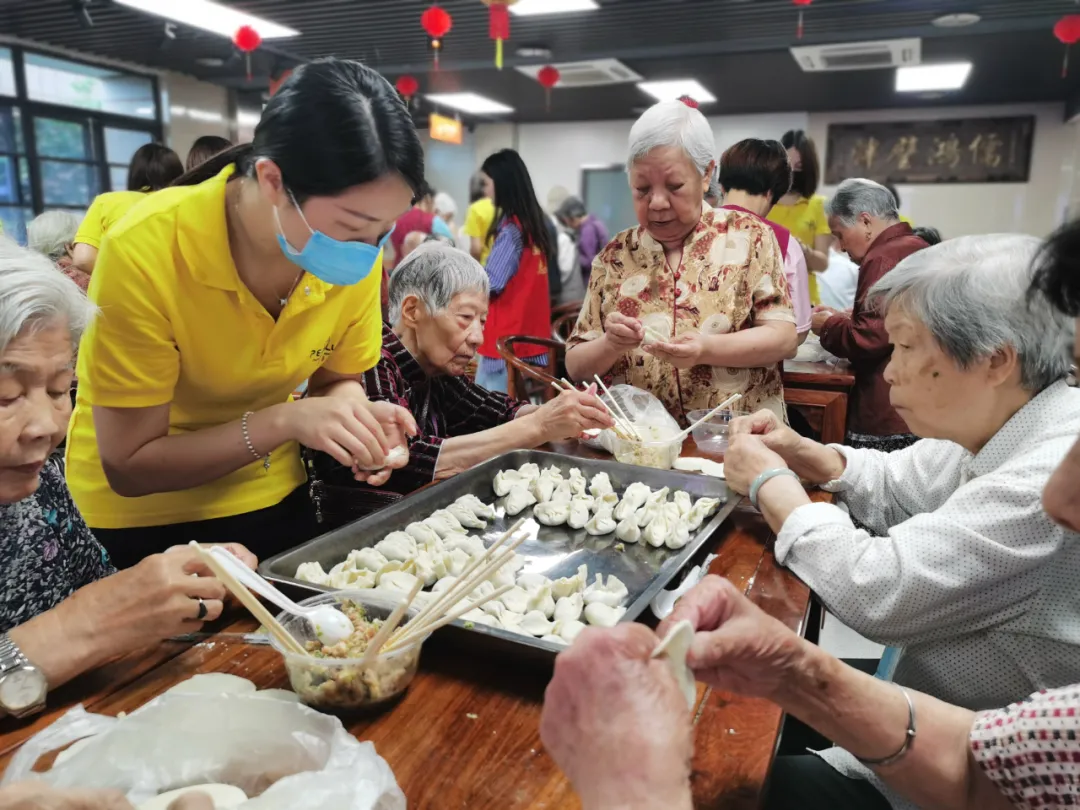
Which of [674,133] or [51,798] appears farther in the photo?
[674,133]

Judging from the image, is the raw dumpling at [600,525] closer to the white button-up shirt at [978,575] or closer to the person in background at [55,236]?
the white button-up shirt at [978,575]

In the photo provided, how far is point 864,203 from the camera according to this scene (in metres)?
3.81

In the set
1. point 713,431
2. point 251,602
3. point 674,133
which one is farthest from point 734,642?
point 674,133

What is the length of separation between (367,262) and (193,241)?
0.32 metres

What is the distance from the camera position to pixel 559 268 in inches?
262

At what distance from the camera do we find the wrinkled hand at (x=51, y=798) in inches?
26.7

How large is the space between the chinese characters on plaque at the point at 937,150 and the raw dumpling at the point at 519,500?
10.6m

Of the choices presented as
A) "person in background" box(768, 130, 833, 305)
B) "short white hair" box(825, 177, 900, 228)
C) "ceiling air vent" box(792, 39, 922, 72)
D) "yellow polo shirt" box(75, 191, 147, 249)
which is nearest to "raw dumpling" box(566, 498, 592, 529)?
"yellow polo shirt" box(75, 191, 147, 249)

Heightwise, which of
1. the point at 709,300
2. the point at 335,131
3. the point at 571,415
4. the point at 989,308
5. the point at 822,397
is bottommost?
the point at 822,397

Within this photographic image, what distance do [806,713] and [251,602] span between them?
2.32ft

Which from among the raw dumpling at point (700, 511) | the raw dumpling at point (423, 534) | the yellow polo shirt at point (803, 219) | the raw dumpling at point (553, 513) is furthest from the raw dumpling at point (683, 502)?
the yellow polo shirt at point (803, 219)

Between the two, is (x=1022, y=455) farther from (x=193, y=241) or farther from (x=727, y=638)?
(x=193, y=241)

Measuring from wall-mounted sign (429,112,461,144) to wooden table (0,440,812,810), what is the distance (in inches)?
320

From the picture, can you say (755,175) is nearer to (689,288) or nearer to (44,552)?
(689,288)
